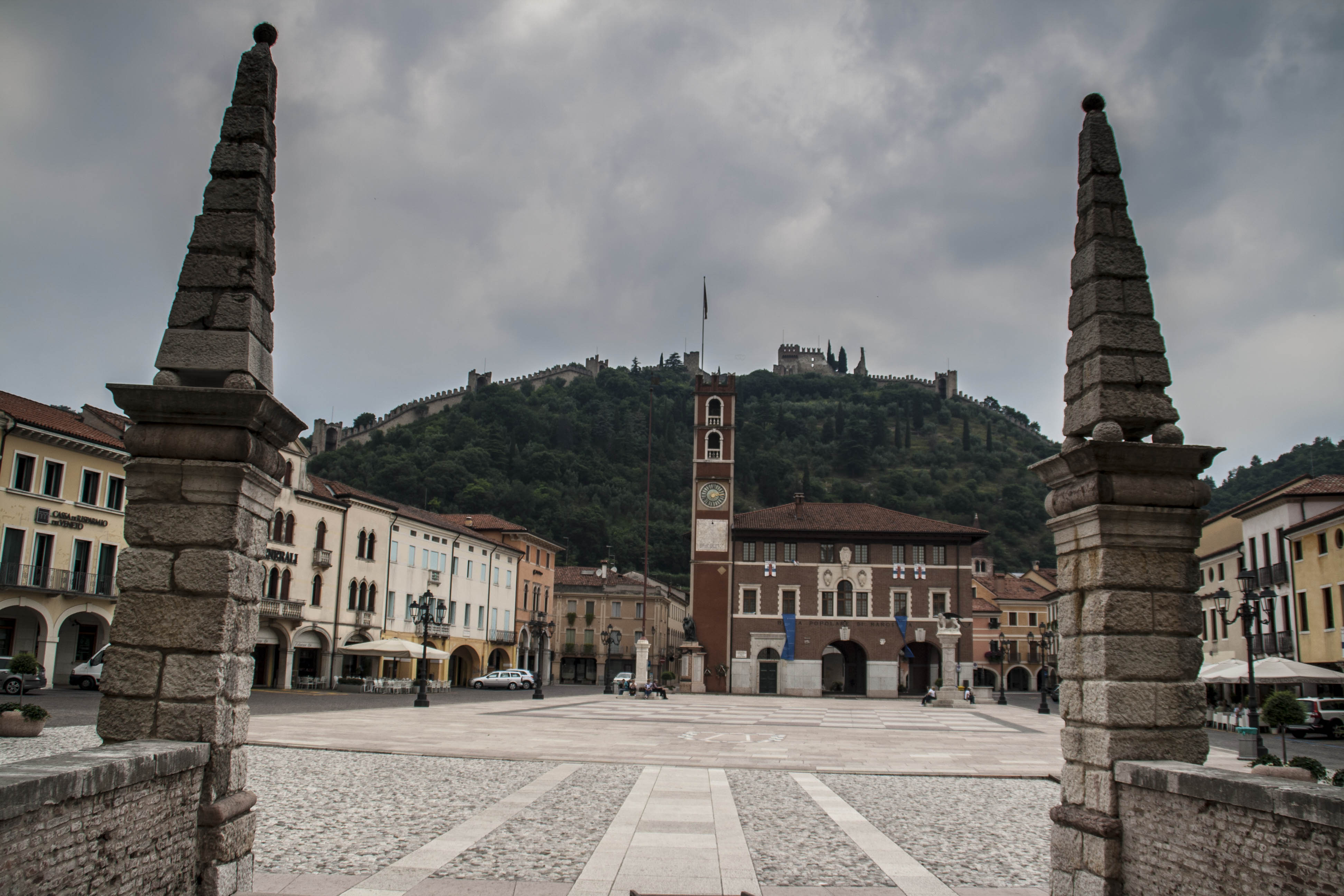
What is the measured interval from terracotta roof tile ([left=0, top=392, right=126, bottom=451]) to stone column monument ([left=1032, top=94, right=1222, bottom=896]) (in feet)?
108

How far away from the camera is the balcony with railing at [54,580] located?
31.8 metres

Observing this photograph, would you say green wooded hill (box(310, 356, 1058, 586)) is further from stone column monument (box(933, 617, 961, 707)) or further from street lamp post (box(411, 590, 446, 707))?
street lamp post (box(411, 590, 446, 707))

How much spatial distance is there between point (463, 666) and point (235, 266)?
181 ft

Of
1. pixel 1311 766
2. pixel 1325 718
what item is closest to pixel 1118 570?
pixel 1311 766

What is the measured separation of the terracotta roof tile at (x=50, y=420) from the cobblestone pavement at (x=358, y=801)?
22950mm

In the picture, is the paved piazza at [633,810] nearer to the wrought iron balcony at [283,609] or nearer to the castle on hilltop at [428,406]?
the wrought iron balcony at [283,609]

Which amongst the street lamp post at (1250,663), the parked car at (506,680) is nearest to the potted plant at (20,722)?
the street lamp post at (1250,663)

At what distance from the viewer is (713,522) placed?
199 feet

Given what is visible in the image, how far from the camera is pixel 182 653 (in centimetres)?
654

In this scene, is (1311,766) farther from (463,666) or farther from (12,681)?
(463,666)

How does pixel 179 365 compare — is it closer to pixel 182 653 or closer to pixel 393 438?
pixel 182 653

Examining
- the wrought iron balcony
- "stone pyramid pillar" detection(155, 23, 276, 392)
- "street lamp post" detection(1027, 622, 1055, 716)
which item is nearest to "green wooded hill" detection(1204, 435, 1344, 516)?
"street lamp post" detection(1027, 622, 1055, 716)

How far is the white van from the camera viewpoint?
1284 inches

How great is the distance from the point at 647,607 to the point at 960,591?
99.1 feet
